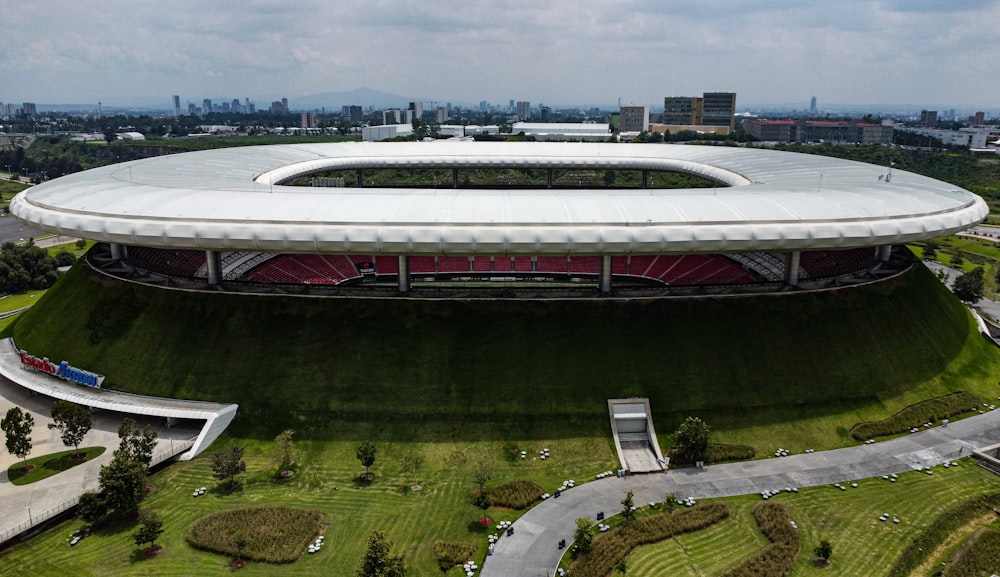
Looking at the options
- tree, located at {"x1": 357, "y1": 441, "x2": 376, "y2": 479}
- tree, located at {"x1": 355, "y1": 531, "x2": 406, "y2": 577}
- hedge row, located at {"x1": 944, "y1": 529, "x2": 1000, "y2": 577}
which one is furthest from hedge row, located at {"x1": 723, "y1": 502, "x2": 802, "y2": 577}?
tree, located at {"x1": 357, "y1": 441, "x2": 376, "y2": 479}

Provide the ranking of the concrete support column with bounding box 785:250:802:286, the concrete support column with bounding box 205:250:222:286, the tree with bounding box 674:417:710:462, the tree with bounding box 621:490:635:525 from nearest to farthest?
the tree with bounding box 621:490:635:525, the tree with bounding box 674:417:710:462, the concrete support column with bounding box 785:250:802:286, the concrete support column with bounding box 205:250:222:286

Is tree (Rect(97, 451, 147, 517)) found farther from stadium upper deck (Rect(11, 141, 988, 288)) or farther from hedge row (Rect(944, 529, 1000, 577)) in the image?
hedge row (Rect(944, 529, 1000, 577))

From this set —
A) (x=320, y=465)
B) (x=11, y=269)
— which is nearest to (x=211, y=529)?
(x=320, y=465)

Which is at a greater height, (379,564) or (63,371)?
(63,371)

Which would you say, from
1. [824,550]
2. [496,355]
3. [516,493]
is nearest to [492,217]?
[496,355]

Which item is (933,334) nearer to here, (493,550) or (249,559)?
(493,550)

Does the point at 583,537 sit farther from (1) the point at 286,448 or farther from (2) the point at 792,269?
(2) the point at 792,269

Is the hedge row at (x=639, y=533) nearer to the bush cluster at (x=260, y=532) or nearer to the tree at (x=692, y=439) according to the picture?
the tree at (x=692, y=439)

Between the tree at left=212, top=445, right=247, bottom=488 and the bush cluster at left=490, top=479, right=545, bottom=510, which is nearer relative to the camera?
the bush cluster at left=490, top=479, right=545, bottom=510
